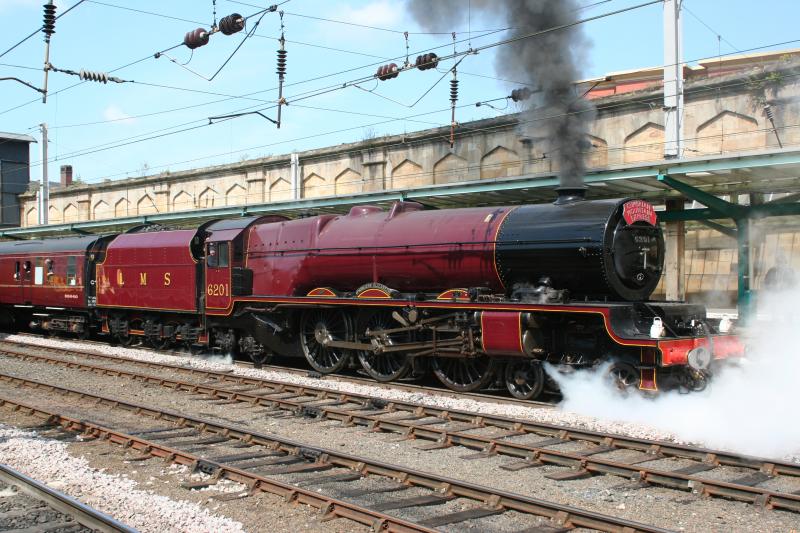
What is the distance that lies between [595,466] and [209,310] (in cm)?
1075

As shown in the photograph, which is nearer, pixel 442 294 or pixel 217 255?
pixel 442 294

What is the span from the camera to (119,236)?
19.4 meters

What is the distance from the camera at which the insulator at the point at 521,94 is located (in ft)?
43.6

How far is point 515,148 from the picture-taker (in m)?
23.7

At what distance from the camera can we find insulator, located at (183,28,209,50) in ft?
43.8

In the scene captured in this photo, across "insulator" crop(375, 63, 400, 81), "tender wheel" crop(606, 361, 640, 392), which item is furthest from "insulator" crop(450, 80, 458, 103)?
"tender wheel" crop(606, 361, 640, 392)

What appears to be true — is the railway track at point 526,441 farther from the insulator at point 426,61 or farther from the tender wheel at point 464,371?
the insulator at point 426,61

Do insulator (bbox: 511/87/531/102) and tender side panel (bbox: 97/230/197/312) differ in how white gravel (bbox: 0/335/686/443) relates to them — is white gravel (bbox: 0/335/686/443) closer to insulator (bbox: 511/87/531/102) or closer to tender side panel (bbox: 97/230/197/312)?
tender side panel (bbox: 97/230/197/312)

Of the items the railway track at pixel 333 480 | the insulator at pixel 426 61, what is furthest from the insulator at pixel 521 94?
the railway track at pixel 333 480

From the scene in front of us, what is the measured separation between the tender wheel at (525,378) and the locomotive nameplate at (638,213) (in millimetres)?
2450

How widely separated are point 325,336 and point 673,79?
1084cm

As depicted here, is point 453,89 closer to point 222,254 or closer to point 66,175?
point 222,254

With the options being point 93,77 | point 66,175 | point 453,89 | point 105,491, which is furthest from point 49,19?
point 66,175

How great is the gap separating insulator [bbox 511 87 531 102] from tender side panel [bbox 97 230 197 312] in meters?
7.79
